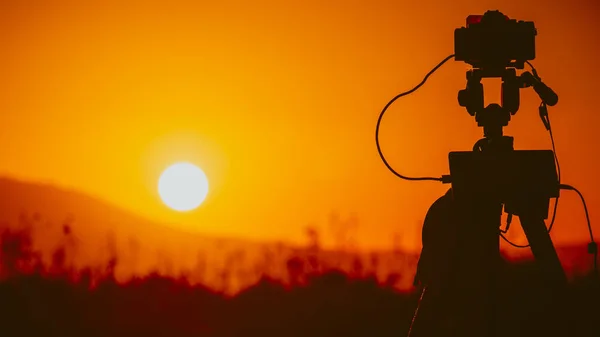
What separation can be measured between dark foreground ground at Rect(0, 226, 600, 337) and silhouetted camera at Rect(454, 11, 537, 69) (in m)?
2.82

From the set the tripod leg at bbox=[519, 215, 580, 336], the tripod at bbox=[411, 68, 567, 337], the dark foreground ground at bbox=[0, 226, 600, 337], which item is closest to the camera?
the tripod leg at bbox=[519, 215, 580, 336]

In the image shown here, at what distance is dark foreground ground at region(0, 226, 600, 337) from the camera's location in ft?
24.6

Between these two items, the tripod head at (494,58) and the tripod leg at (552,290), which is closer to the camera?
the tripod leg at (552,290)

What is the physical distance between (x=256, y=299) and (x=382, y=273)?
1313 millimetres

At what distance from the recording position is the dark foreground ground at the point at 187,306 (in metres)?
7.50

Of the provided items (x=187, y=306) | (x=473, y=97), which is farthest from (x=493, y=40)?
(x=187, y=306)

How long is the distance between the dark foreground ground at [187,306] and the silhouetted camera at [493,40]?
9.24 feet

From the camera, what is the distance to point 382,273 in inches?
340

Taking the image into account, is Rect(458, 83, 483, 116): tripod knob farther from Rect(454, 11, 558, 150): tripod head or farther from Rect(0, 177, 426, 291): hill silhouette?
Rect(0, 177, 426, 291): hill silhouette

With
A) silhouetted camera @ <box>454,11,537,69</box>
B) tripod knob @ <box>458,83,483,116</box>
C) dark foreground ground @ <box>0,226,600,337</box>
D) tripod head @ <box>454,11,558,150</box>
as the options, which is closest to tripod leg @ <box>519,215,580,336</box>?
tripod head @ <box>454,11,558,150</box>

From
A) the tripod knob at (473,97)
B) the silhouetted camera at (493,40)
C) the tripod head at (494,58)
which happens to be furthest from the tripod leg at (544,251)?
the silhouetted camera at (493,40)

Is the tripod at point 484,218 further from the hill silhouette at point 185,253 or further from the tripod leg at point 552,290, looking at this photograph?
the hill silhouette at point 185,253

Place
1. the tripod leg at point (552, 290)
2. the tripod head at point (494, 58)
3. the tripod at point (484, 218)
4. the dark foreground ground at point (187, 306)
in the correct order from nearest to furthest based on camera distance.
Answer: the tripod leg at point (552, 290)
the tripod at point (484, 218)
the tripod head at point (494, 58)
the dark foreground ground at point (187, 306)

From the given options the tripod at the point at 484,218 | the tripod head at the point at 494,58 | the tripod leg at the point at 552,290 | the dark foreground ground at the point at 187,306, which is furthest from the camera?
the dark foreground ground at the point at 187,306
